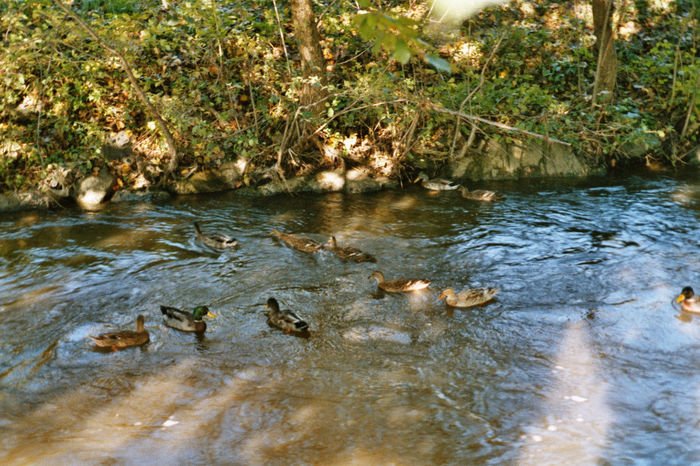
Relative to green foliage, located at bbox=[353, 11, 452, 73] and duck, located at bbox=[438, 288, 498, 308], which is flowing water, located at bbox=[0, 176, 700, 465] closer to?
duck, located at bbox=[438, 288, 498, 308]

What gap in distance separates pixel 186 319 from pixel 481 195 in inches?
266

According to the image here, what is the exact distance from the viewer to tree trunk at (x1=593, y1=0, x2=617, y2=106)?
489 inches

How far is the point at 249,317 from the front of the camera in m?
6.80

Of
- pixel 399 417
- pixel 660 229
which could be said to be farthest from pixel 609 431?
pixel 660 229

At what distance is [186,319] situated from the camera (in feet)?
20.9

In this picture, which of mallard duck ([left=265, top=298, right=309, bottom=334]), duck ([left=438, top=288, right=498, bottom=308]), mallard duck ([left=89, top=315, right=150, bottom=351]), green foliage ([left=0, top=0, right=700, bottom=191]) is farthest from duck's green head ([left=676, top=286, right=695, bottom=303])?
mallard duck ([left=89, top=315, right=150, bottom=351])

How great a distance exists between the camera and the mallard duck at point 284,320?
623 cm

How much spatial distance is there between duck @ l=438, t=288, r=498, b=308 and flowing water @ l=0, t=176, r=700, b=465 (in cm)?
14

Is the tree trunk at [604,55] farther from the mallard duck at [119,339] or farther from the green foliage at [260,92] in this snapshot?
the mallard duck at [119,339]

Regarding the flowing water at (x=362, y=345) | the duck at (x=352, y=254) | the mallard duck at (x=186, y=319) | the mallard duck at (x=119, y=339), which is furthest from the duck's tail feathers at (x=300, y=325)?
the duck at (x=352, y=254)

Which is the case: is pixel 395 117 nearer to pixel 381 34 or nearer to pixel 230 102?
pixel 230 102

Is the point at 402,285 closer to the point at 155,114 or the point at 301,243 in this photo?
the point at 301,243

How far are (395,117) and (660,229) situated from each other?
537 centimetres

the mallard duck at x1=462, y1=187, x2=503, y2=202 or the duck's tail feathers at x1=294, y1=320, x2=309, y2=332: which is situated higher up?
the mallard duck at x1=462, y1=187, x2=503, y2=202
